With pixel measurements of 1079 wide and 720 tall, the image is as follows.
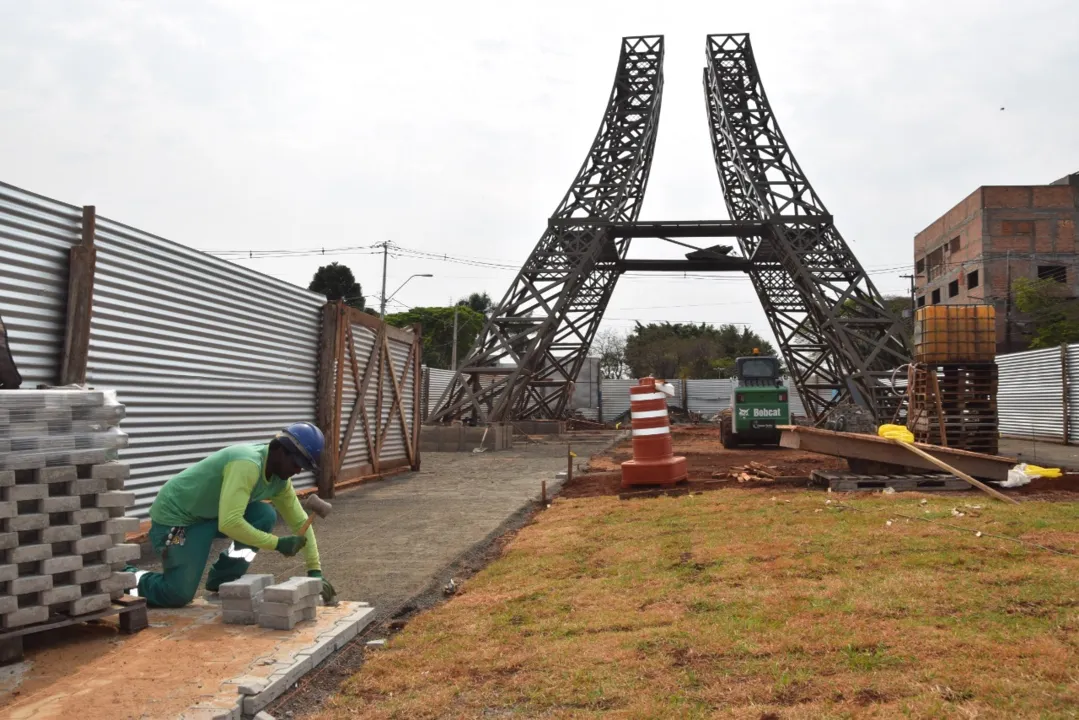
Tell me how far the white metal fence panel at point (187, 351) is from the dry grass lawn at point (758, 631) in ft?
12.0

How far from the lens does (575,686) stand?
144 inches

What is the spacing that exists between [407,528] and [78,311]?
376 centimetres

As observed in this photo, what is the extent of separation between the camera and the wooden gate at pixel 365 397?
1141 cm

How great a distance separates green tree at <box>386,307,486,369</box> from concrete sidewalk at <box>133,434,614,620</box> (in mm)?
54973

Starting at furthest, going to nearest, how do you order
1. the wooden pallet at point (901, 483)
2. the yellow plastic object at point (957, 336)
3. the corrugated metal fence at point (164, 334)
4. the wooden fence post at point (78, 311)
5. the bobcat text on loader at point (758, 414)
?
the bobcat text on loader at point (758, 414)
the yellow plastic object at point (957, 336)
the wooden pallet at point (901, 483)
the wooden fence post at point (78, 311)
the corrugated metal fence at point (164, 334)

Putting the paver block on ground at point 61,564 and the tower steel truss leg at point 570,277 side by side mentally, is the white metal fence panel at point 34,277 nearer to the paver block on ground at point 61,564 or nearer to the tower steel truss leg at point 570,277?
the paver block on ground at point 61,564

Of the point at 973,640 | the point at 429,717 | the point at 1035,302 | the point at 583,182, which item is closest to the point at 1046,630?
the point at 973,640

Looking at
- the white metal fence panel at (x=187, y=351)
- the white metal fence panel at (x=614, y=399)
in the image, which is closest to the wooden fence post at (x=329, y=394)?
the white metal fence panel at (x=187, y=351)

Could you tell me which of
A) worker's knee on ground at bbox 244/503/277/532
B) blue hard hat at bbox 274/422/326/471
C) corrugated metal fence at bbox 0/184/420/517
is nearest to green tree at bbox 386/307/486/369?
corrugated metal fence at bbox 0/184/420/517

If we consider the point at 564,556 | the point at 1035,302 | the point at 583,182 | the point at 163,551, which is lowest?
the point at 564,556

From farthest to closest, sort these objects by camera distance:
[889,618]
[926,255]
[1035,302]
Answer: [926,255]
[1035,302]
[889,618]

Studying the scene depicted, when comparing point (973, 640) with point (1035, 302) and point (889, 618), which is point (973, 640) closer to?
point (889, 618)

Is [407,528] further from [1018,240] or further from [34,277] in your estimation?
[1018,240]

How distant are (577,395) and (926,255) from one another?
2933cm
